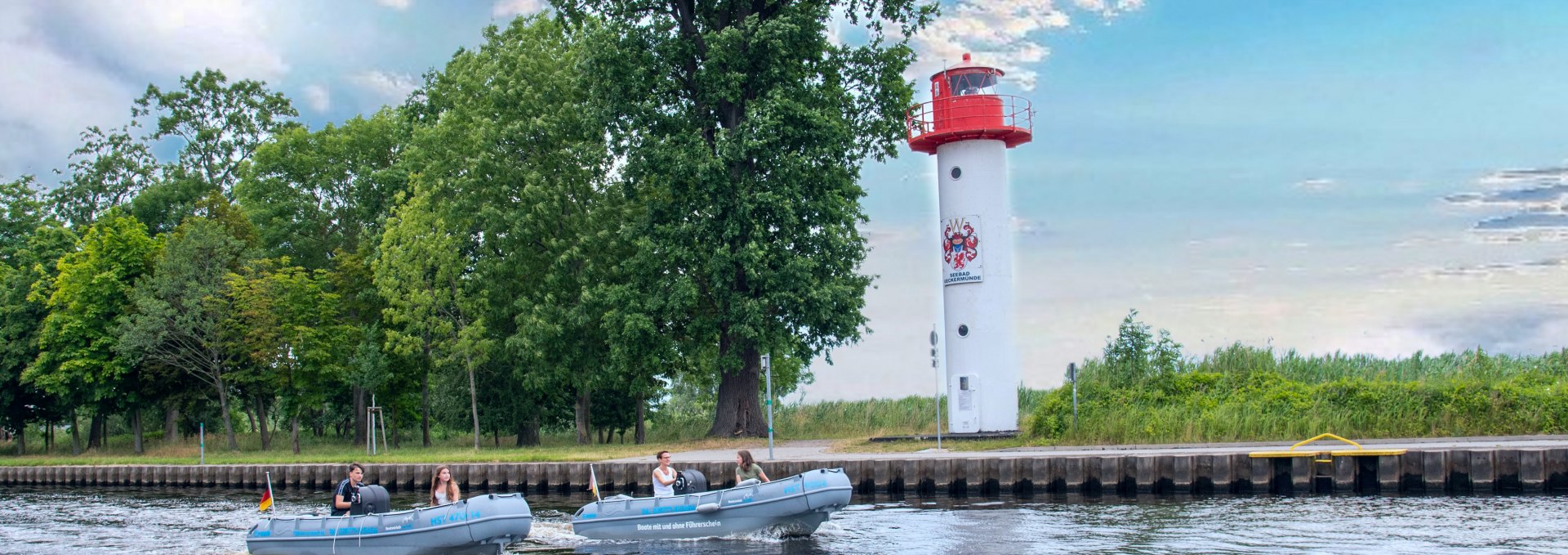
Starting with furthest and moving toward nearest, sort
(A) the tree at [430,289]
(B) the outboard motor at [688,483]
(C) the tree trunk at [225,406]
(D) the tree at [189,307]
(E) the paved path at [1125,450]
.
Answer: (C) the tree trunk at [225,406] → (D) the tree at [189,307] → (A) the tree at [430,289] → (E) the paved path at [1125,450] → (B) the outboard motor at [688,483]

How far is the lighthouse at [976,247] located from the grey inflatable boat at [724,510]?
37.5 ft

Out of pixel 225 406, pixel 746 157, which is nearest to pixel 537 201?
pixel 746 157

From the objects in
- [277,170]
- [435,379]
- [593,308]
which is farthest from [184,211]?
[593,308]

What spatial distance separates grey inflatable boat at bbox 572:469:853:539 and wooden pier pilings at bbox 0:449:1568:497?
5.93 metres

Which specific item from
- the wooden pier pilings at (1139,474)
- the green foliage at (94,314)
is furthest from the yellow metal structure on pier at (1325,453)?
the green foliage at (94,314)

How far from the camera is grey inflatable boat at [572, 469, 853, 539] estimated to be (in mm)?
20156

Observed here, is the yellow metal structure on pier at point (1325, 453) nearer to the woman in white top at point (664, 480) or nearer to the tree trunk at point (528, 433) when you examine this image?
the woman in white top at point (664, 480)

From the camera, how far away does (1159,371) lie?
31.0 m

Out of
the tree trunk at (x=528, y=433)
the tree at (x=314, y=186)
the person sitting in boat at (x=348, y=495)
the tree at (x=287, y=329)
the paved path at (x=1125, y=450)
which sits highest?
the tree at (x=314, y=186)

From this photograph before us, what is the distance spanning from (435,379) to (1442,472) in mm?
35131

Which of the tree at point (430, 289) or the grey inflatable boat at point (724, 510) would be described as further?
the tree at point (430, 289)

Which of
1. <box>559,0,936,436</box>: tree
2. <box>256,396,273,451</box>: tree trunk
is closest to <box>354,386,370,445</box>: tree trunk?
<box>256,396,273,451</box>: tree trunk

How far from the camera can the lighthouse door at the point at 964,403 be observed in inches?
1232

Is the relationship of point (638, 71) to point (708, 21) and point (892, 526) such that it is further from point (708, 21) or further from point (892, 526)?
point (892, 526)
